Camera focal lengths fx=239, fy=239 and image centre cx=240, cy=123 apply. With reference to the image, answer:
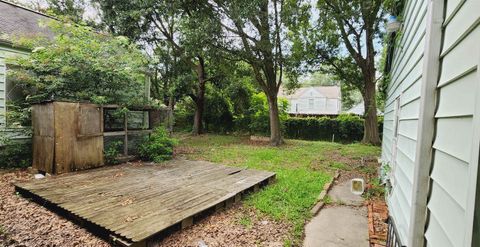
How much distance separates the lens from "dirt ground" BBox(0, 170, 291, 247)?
9.27 feet

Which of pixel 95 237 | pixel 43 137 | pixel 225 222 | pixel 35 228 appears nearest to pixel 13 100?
pixel 43 137

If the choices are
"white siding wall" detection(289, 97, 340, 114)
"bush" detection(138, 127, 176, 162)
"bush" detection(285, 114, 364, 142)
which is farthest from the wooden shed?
"white siding wall" detection(289, 97, 340, 114)

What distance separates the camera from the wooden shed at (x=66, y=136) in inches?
204

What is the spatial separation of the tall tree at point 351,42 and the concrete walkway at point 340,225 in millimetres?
7073

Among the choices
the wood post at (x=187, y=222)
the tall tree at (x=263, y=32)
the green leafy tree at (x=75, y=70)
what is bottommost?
the wood post at (x=187, y=222)

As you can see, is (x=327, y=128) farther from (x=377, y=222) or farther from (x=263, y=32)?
(x=377, y=222)

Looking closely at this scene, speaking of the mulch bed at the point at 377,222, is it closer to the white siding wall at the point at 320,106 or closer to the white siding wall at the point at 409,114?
the white siding wall at the point at 409,114

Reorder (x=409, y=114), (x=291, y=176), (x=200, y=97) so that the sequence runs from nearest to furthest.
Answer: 1. (x=409, y=114)
2. (x=291, y=176)
3. (x=200, y=97)

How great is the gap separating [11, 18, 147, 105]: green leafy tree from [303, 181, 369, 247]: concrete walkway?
214 inches

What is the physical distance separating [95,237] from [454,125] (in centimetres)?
360

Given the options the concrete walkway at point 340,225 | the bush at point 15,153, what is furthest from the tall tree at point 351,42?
the bush at point 15,153

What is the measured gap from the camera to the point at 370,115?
38.1ft

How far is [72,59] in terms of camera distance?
19.3 feet

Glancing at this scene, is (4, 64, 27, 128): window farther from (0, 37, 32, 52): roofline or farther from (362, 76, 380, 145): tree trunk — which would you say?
(362, 76, 380, 145): tree trunk
